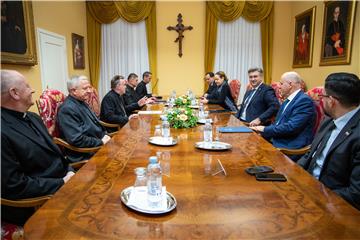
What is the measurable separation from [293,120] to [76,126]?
6.25ft

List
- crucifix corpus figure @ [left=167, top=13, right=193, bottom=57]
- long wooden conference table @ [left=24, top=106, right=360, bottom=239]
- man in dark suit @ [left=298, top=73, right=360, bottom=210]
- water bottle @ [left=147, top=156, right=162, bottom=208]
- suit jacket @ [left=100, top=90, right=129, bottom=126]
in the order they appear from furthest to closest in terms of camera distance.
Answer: crucifix corpus figure @ [left=167, top=13, right=193, bottom=57]
suit jacket @ [left=100, top=90, right=129, bottom=126]
man in dark suit @ [left=298, top=73, right=360, bottom=210]
water bottle @ [left=147, top=156, right=162, bottom=208]
long wooden conference table @ [left=24, top=106, right=360, bottom=239]

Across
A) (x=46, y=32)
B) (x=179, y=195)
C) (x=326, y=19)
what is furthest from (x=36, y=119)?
(x=326, y=19)

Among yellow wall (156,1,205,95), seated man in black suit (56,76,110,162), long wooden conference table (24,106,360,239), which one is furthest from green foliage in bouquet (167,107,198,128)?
yellow wall (156,1,205,95)

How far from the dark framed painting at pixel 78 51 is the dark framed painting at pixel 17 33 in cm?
167

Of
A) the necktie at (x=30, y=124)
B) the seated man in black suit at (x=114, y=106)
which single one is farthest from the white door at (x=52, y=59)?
the necktie at (x=30, y=124)

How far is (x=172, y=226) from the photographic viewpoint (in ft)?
3.12

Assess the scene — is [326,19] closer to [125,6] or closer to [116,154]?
[125,6]

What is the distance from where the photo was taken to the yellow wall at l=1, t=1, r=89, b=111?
13.1ft

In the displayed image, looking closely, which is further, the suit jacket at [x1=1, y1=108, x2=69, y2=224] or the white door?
the white door

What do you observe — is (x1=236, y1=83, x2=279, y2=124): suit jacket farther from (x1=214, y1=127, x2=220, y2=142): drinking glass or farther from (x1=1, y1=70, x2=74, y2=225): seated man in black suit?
(x1=1, y1=70, x2=74, y2=225): seated man in black suit

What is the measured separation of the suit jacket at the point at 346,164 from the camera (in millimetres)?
1390

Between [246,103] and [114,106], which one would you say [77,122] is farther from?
[246,103]

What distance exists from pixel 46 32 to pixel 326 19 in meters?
4.57

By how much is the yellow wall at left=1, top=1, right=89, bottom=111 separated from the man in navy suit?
3.17 meters
